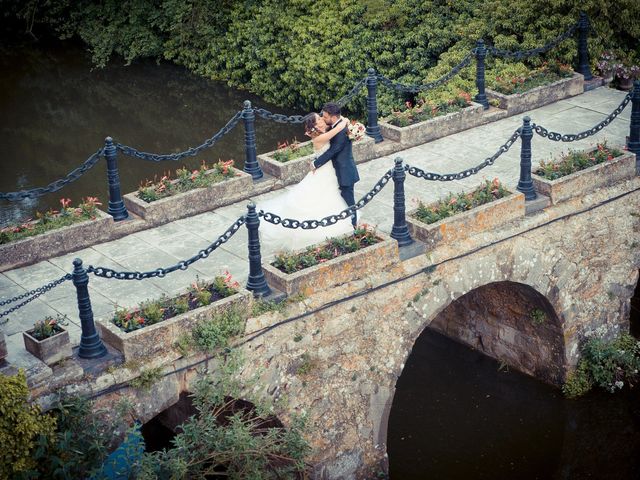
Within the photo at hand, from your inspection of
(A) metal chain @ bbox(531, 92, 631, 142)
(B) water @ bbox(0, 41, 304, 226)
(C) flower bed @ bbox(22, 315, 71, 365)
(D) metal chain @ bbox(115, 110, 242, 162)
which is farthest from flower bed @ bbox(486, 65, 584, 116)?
(C) flower bed @ bbox(22, 315, 71, 365)

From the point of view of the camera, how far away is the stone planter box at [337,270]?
11898 millimetres

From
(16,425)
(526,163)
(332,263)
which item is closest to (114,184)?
(332,263)

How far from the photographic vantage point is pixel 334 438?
12680 mm

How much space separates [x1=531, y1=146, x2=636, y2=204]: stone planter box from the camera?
1423cm

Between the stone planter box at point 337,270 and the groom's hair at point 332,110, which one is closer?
the stone planter box at point 337,270

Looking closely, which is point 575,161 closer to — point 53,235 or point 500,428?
point 500,428

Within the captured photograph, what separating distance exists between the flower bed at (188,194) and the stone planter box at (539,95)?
4.74 metres

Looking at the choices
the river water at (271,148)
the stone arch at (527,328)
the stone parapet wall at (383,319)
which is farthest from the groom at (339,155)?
the river water at (271,148)

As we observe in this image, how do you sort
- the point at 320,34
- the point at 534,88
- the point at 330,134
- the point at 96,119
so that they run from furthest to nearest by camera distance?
the point at 96,119
the point at 320,34
the point at 534,88
the point at 330,134

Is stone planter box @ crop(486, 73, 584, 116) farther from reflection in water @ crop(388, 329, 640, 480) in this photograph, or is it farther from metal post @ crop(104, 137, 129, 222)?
metal post @ crop(104, 137, 129, 222)

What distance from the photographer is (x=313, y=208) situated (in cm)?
1283

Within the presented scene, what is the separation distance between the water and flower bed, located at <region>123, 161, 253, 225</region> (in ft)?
21.7

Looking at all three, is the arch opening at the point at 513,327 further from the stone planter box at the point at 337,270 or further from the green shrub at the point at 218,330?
the green shrub at the point at 218,330

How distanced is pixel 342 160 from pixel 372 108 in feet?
9.97
